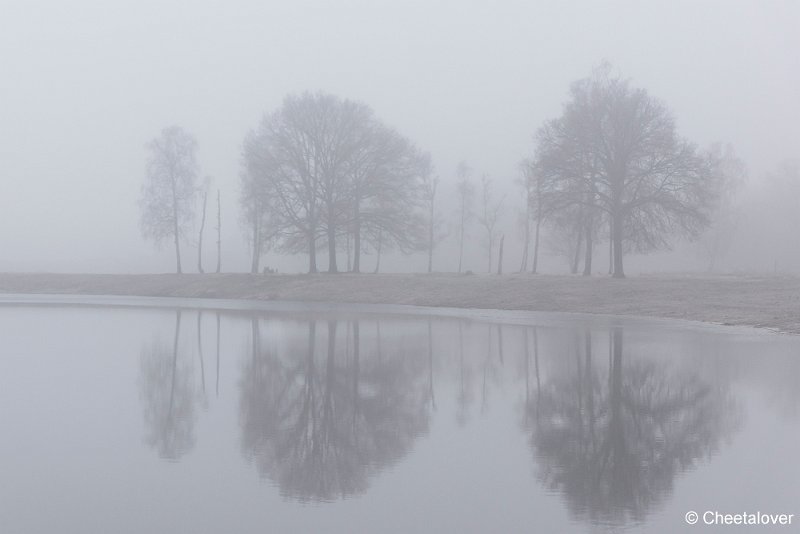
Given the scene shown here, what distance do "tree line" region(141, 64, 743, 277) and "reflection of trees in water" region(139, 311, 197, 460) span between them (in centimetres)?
2934

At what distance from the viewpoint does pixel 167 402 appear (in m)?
13.0

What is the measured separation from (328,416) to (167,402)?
2.66 meters

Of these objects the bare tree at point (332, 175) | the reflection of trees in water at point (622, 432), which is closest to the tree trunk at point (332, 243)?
the bare tree at point (332, 175)

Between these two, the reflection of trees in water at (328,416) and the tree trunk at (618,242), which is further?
the tree trunk at (618,242)

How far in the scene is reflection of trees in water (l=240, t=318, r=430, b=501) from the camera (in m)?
8.86

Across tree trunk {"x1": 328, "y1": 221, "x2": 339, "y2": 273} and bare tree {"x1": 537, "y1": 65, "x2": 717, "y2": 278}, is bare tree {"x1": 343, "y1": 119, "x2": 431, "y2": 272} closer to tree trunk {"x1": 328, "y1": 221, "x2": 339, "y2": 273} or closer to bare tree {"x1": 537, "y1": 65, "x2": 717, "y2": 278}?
tree trunk {"x1": 328, "y1": 221, "x2": 339, "y2": 273}

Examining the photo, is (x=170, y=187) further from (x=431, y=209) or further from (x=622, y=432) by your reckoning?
(x=622, y=432)

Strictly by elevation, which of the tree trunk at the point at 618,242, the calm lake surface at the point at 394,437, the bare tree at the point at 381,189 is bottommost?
the calm lake surface at the point at 394,437

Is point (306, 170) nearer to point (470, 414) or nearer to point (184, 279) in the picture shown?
point (184, 279)

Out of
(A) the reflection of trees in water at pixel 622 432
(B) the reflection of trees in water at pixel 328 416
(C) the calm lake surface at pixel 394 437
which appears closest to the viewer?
(C) the calm lake surface at pixel 394 437

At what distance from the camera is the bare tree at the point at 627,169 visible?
42719 mm

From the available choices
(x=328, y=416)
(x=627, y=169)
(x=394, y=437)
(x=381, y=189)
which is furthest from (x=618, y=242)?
(x=394, y=437)

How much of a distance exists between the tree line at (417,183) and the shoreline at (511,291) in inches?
120

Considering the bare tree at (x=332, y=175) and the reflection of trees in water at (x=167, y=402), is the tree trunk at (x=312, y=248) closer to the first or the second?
the bare tree at (x=332, y=175)
